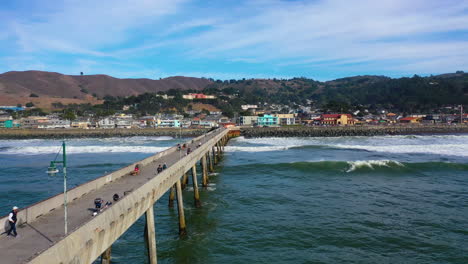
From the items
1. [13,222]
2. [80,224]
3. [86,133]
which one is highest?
[13,222]

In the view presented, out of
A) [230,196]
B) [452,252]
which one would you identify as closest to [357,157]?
[230,196]

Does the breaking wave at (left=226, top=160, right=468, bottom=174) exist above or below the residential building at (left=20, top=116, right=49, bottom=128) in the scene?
below

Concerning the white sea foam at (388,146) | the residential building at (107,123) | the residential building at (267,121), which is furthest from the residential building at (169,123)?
the white sea foam at (388,146)

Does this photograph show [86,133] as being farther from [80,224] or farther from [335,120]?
[80,224]

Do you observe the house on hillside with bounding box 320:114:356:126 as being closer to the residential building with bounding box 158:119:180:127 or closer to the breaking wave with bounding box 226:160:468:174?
the residential building with bounding box 158:119:180:127

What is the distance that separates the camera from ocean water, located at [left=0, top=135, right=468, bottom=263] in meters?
15.7

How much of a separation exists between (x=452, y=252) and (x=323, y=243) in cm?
532

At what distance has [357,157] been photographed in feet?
145

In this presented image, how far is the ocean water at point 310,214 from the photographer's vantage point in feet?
51.4

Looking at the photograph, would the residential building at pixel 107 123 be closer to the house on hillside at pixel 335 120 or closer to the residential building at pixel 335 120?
the house on hillside at pixel 335 120

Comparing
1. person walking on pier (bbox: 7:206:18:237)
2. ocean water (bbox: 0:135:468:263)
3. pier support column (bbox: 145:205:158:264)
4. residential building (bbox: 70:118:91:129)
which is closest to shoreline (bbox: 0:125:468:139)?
residential building (bbox: 70:118:91:129)

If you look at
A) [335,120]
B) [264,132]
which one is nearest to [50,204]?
[264,132]

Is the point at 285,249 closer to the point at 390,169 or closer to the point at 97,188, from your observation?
the point at 97,188

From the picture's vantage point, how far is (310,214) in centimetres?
2091
